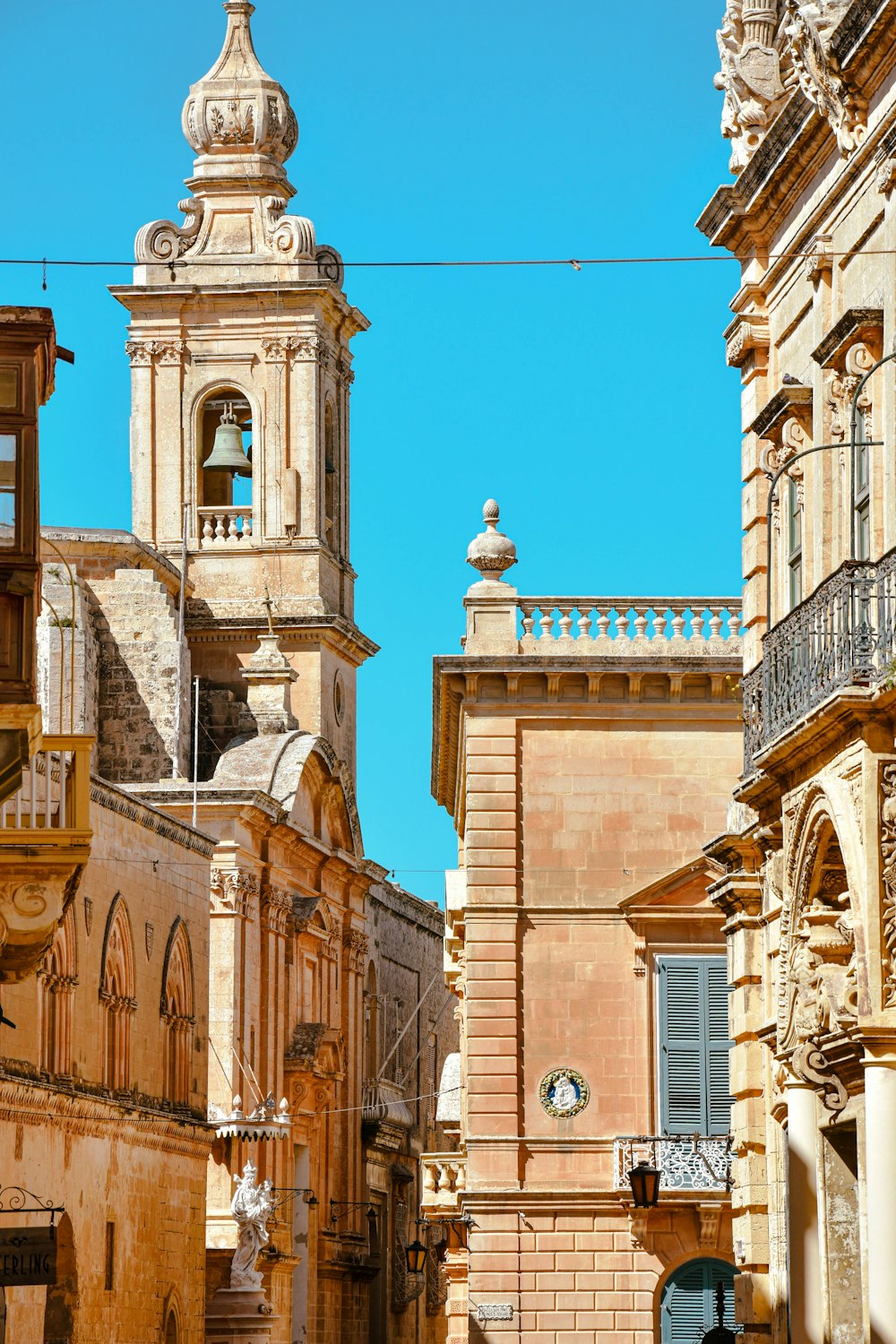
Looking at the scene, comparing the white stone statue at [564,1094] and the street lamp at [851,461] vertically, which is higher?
the street lamp at [851,461]

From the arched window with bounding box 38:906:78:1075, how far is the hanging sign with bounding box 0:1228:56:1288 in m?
10.1

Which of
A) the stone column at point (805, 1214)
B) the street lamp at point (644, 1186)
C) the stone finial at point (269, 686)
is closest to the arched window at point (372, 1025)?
the stone finial at point (269, 686)

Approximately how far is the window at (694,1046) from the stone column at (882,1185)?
640 inches

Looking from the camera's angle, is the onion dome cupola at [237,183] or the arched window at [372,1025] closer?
the onion dome cupola at [237,183]

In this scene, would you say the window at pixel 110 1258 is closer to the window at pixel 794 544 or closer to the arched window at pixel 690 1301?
the arched window at pixel 690 1301

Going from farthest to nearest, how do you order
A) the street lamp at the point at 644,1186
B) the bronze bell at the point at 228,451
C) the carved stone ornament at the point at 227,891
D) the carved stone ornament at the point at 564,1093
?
the bronze bell at the point at 228,451 → the carved stone ornament at the point at 227,891 → the carved stone ornament at the point at 564,1093 → the street lamp at the point at 644,1186

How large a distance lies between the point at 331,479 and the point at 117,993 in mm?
20154

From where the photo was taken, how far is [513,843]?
→ 107 ft

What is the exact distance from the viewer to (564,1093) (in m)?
32.2

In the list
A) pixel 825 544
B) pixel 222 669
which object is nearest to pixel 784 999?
pixel 825 544

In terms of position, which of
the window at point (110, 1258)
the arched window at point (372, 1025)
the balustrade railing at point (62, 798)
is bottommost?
the window at point (110, 1258)

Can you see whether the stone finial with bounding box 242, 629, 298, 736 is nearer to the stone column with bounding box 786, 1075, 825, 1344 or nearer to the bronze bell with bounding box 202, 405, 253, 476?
the bronze bell with bounding box 202, 405, 253, 476

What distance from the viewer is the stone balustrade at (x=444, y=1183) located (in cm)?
3416

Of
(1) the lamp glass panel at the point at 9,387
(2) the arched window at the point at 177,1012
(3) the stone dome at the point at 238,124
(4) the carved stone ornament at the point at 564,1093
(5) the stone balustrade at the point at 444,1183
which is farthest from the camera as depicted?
(3) the stone dome at the point at 238,124
